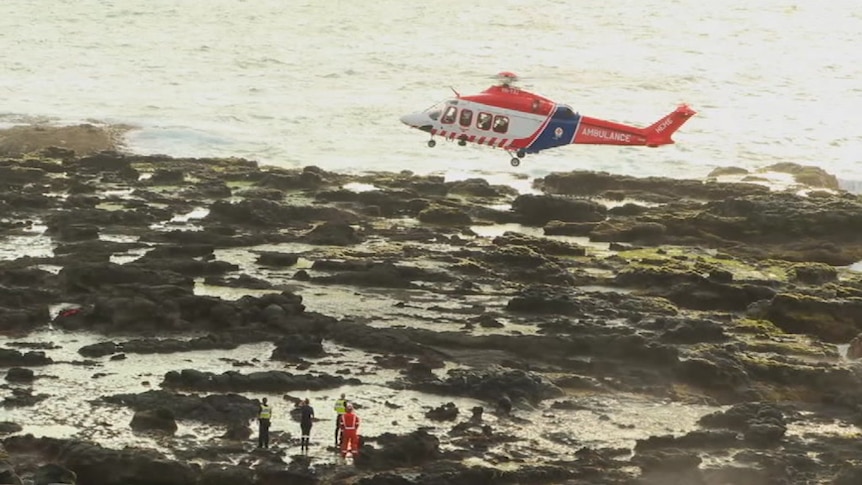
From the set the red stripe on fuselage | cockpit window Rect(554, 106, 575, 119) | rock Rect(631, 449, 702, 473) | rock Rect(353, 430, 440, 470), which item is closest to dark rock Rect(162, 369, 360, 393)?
rock Rect(353, 430, 440, 470)

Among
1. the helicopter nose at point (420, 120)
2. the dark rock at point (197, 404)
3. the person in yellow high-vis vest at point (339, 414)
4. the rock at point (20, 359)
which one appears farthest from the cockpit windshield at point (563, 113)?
the person in yellow high-vis vest at point (339, 414)

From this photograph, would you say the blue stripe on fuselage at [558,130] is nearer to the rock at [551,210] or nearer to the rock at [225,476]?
the rock at [551,210]

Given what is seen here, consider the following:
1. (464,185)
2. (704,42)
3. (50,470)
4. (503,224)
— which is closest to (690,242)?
(503,224)

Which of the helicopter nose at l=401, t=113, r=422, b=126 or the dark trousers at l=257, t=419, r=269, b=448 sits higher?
the helicopter nose at l=401, t=113, r=422, b=126

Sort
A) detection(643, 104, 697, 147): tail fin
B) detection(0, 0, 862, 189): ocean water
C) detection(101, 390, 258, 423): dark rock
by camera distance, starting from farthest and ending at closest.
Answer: detection(0, 0, 862, 189): ocean water → detection(643, 104, 697, 147): tail fin → detection(101, 390, 258, 423): dark rock

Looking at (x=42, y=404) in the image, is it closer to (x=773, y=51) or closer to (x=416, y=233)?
(x=416, y=233)

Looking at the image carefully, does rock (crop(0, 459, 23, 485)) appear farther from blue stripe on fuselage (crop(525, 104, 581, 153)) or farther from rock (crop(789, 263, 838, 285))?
blue stripe on fuselage (crop(525, 104, 581, 153))

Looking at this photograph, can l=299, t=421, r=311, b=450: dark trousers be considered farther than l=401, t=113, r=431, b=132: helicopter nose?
No
